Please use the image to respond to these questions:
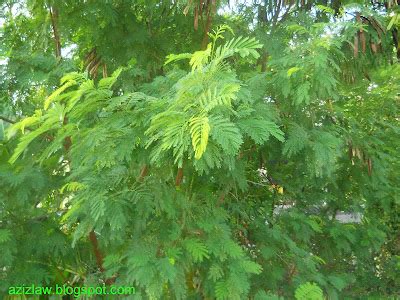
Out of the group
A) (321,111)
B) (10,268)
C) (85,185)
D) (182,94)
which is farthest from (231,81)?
(10,268)

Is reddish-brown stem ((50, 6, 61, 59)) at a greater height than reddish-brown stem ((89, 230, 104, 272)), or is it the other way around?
reddish-brown stem ((50, 6, 61, 59))

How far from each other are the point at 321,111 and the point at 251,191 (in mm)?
927

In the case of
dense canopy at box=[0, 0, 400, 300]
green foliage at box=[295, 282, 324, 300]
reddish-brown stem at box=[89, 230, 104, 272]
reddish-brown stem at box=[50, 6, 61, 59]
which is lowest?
green foliage at box=[295, 282, 324, 300]

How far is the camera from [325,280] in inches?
119

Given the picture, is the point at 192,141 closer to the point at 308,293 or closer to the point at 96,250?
the point at 308,293

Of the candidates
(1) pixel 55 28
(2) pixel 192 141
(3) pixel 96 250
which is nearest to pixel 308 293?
(3) pixel 96 250

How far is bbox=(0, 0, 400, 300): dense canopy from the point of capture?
1645 millimetres

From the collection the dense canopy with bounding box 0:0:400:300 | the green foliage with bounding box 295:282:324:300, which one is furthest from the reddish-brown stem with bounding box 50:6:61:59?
the green foliage with bounding box 295:282:324:300

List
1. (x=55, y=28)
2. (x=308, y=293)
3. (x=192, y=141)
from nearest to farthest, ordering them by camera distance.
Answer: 1. (x=192, y=141)
2. (x=308, y=293)
3. (x=55, y=28)

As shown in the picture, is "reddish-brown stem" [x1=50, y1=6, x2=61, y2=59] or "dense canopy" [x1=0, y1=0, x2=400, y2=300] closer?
"dense canopy" [x1=0, y1=0, x2=400, y2=300]

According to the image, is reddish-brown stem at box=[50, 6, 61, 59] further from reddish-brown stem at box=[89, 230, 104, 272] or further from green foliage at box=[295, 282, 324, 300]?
green foliage at box=[295, 282, 324, 300]

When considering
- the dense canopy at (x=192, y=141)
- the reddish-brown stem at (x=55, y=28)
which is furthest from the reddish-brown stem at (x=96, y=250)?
the reddish-brown stem at (x=55, y=28)

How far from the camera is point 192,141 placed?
51.3 inches

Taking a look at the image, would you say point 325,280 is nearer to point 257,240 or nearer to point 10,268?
point 257,240
